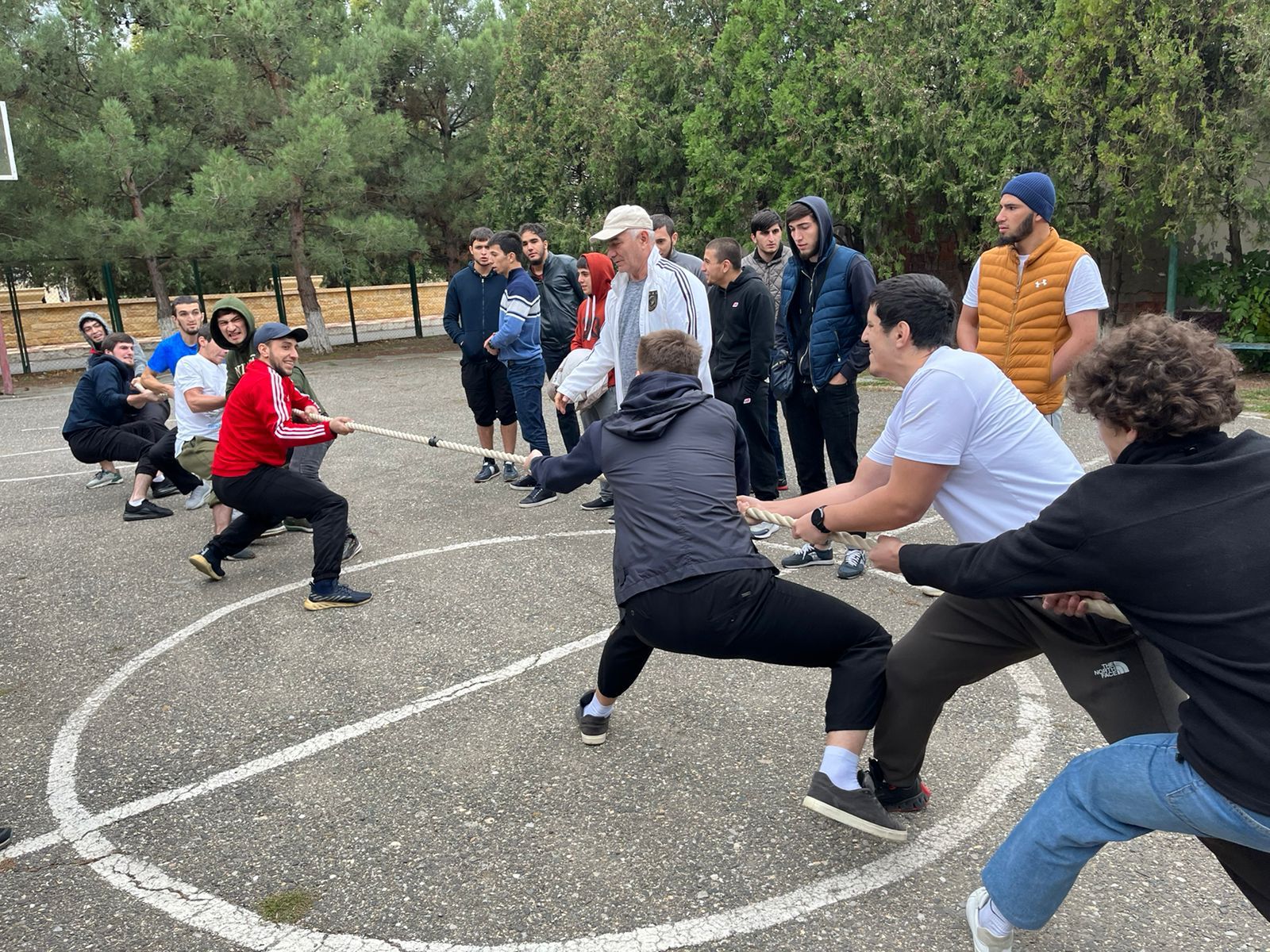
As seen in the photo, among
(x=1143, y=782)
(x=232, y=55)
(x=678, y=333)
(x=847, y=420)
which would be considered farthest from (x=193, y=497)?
(x=232, y=55)

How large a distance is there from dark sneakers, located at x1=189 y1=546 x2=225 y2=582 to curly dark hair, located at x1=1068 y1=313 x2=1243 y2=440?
5.31 m

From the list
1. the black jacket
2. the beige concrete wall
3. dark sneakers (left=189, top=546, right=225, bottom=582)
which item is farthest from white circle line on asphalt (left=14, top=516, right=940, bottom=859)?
the beige concrete wall

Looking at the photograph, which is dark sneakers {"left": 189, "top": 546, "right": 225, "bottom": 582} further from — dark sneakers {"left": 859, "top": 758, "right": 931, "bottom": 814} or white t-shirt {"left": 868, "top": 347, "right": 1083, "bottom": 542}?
white t-shirt {"left": 868, "top": 347, "right": 1083, "bottom": 542}

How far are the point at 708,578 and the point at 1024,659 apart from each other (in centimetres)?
98

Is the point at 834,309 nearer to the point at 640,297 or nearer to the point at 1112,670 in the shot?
the point at 640,297

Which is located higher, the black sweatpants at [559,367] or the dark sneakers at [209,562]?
the black sweatpants at [559,367]

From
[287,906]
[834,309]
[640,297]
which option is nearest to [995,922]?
[287,906]

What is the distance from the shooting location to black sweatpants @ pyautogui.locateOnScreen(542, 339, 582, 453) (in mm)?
7930

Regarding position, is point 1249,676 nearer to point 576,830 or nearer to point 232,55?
point 576,830

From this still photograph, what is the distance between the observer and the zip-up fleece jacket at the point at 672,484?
3166mm

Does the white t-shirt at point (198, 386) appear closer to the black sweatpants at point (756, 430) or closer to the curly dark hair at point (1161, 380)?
the black sweatpants at point (756, 430)

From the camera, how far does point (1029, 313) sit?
195 inches

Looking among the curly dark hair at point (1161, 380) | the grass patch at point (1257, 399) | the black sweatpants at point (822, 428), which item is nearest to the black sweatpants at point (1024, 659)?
the curly dark hair at point (1161, 380)

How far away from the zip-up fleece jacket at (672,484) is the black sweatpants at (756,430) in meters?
2.86
